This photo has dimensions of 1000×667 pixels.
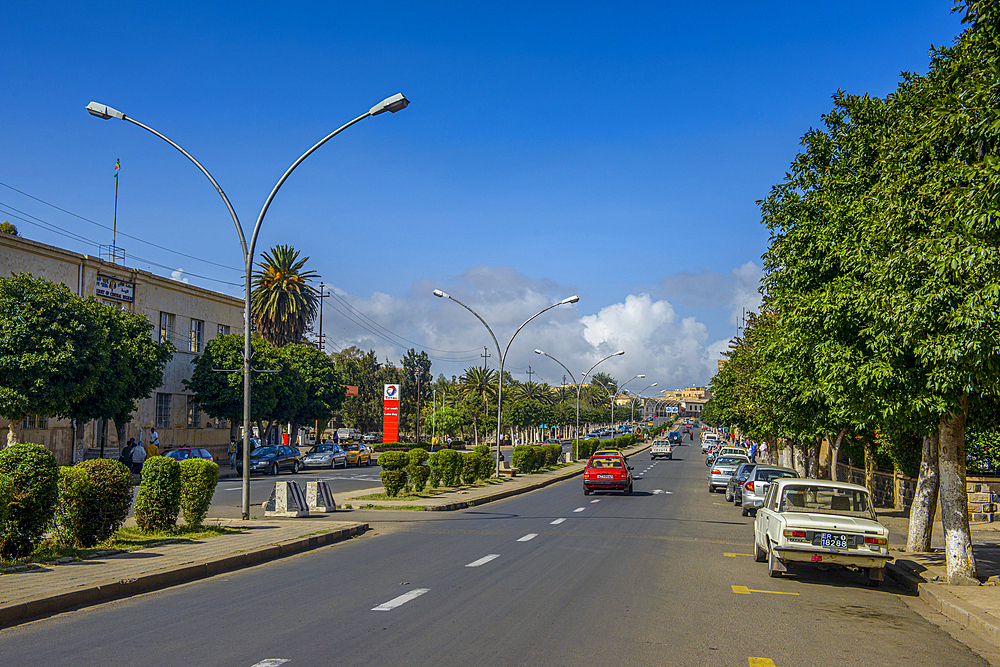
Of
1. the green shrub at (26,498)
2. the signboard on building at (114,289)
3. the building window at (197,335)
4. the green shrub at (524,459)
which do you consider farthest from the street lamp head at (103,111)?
the building window at (197,335)

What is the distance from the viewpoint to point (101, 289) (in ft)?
145

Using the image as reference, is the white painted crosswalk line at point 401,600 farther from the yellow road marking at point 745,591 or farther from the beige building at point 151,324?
the beige building at point 151,324

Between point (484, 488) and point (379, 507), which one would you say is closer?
point (379, 507)

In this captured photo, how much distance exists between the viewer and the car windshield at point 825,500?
12.3 m

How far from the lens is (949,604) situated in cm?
991

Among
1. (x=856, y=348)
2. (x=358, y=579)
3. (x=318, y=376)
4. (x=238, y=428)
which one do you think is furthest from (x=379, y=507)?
(x=318, y=376)

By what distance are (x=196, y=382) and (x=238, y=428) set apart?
230 inches

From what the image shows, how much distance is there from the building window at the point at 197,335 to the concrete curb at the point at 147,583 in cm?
4111

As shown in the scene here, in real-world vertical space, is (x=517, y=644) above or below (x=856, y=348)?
below

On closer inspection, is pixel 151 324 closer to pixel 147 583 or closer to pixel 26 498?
pixel 26 498

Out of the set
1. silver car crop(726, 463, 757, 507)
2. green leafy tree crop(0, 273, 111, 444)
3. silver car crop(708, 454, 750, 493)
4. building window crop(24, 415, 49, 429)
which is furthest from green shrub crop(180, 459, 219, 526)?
building window crop(24, 415, 49, 429)

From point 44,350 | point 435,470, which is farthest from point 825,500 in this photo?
point 44,350

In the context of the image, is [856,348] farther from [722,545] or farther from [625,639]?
[625,639]

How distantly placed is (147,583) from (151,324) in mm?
32508
